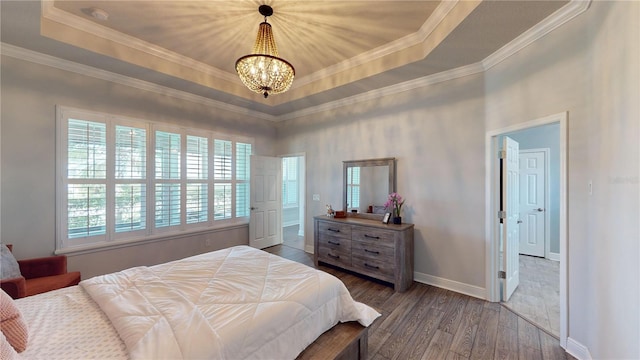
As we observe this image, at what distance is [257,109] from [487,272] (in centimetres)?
443

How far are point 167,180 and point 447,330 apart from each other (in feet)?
13.3

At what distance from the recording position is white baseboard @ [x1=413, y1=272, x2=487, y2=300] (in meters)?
2.87

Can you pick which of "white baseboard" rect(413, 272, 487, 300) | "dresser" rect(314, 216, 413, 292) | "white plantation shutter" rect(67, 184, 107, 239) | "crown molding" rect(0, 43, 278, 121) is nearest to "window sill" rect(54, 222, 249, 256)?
"white plantation shutter" rect(67, 184, 107, 239)

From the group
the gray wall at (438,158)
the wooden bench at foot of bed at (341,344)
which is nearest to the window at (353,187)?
the gray wall at (438,158)

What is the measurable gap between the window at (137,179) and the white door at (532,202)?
5.43 meters

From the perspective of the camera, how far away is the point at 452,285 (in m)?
3.06

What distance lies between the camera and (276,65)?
213 centimetres

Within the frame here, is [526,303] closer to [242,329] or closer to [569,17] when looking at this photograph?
[569,17]

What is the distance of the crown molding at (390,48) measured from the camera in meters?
2.31

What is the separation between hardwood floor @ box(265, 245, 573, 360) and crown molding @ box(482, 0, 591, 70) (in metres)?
2.74

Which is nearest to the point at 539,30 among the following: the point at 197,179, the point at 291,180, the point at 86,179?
the point at 197,179

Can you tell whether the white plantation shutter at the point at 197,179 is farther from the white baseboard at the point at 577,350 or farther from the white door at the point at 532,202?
the white door at the point at 532,202

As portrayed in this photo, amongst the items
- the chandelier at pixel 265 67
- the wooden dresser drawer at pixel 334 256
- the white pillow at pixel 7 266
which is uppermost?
the chandelier at pixel 265 67

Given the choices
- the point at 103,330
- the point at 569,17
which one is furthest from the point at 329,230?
the point at 569,17
